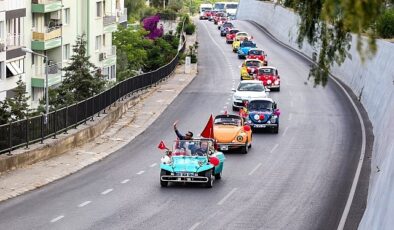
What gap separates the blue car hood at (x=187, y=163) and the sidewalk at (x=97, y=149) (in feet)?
14.0

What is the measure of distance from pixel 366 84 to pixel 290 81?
15220 mm

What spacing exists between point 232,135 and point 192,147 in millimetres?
6914

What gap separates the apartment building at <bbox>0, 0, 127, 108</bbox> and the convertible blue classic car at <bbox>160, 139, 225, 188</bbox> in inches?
1034

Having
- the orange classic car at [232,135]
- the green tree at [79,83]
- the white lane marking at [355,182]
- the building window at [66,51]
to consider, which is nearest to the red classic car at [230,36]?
the building window at [66,51]

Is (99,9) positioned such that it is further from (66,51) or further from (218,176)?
(218,176)

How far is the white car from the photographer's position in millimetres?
51031

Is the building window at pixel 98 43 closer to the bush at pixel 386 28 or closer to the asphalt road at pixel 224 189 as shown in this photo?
the asphalt road at pixel 224 189

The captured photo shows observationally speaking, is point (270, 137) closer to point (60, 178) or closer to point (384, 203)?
point (60, 178)

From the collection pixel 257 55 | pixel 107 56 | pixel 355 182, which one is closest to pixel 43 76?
pixel 107 56

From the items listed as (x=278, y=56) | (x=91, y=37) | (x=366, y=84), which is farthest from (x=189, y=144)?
(x=278, y=56)

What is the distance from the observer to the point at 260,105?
44.3m

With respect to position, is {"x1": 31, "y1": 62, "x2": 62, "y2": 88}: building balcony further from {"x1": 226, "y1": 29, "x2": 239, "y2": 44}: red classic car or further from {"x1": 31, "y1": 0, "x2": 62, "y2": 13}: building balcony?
{"x1": 226, "y1": 29, "x2": 239, "y2": 44}: red classic car

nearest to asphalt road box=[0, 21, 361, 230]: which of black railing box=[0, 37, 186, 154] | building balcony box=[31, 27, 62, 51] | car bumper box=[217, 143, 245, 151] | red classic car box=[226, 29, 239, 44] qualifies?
car bumper box=[217, 143, 245, 151]

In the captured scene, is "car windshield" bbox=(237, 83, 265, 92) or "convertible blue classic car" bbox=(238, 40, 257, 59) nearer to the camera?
"car windshield" bbox=(237, 83, 265, 92)
